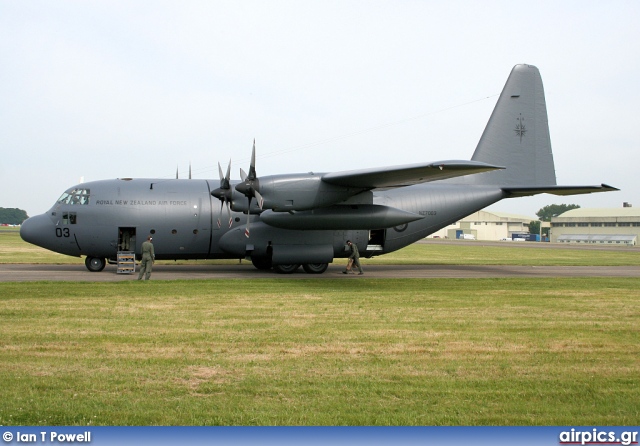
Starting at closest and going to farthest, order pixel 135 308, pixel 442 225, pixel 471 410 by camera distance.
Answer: pixel 471 410 → pixel 135 308 → pixel 442 225

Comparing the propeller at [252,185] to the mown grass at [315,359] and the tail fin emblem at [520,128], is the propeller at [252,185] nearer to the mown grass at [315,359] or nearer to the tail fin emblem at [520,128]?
the mown grass at [315,359]

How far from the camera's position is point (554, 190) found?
2567 centimetres

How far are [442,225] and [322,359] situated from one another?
18127 mm

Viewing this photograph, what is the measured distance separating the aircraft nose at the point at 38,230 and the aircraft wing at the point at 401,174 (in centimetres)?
1172

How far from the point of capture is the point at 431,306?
52.2ft

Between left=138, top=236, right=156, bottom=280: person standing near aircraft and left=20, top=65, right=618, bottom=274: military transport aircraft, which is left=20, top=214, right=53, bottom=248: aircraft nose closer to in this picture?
left=20, top=65, right=618, bottom=274: military transport aircraft

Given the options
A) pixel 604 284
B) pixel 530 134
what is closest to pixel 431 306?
pixel 604 284

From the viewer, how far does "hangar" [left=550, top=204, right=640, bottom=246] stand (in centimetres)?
10029

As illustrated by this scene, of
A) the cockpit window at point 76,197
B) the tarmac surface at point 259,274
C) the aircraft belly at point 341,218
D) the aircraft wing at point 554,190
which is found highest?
the aircraft wing at point 554,190

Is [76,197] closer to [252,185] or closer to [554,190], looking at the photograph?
[252,185]

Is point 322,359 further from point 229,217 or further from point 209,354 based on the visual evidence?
point 229,217

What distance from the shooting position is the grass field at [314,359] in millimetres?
7324

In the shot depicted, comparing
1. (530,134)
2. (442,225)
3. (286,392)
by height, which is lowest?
(286,392)

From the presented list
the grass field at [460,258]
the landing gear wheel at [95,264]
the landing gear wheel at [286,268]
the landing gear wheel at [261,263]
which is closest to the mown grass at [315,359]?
the landing gear wheel at [286,268]
